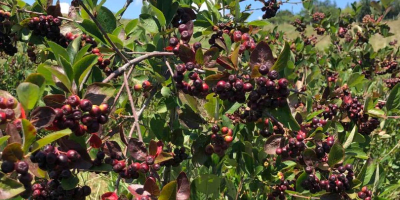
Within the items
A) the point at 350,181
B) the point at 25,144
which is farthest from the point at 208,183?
the point at 25,144

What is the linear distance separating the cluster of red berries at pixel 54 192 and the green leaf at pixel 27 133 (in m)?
0.17

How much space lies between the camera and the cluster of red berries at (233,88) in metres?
1.20

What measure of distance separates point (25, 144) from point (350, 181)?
1.08 meters

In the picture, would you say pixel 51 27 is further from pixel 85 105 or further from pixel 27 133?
pixel 27 133

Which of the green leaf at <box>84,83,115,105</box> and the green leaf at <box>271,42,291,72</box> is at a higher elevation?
the green leaf at <box>271,42,291,72</box>

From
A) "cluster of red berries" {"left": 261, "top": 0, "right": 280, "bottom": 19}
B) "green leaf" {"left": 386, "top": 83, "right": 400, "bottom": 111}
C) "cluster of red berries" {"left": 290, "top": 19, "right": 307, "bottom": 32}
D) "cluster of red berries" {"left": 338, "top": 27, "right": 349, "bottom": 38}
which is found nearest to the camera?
"green leaf" {"left": 386, "top": 83, "right": 400, "bottom": 111}

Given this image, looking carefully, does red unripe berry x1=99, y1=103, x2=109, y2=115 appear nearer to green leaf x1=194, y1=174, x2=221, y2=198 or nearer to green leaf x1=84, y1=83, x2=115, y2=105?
green leaf x1=84, y1=83, x2=115, y2=105

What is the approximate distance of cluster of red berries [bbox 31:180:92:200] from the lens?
1024mm

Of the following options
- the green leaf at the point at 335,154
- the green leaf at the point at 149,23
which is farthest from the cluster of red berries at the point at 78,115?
the green leaf at the point at 335,154

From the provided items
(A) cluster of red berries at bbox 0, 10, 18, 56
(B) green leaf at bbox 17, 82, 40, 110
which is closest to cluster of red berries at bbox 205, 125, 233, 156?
(B) green leaf at bbox 17, 82, 40, 110

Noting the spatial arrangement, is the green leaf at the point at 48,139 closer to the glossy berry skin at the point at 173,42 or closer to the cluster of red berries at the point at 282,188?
the glossy berry skin at the point at 173,42

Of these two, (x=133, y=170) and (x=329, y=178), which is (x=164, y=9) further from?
(x=329, y=178)

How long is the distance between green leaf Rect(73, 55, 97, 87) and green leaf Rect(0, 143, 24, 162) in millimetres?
292

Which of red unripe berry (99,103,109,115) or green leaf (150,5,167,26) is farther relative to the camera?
green leaf (150,5,167,26)
